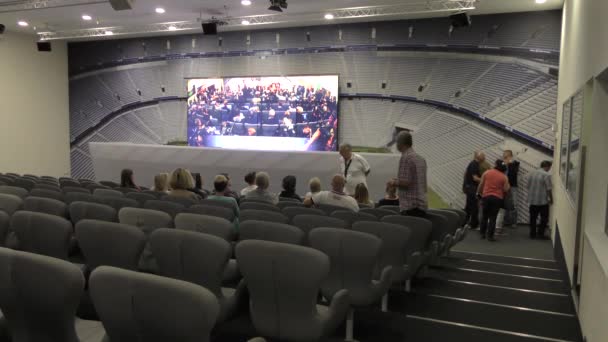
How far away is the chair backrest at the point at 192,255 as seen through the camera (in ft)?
8.50

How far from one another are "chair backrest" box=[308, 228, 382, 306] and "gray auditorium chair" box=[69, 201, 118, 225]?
1819mm

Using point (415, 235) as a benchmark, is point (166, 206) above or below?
above

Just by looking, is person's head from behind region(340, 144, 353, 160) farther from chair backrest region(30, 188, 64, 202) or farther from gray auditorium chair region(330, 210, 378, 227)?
chair backrest region(30, 188, 64, 202)

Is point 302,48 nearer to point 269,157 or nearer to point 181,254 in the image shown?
point 269,157

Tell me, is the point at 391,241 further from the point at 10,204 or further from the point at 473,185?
the point at 473,185

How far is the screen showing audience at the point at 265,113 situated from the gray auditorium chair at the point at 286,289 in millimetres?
9027

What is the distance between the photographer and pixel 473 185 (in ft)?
29.4

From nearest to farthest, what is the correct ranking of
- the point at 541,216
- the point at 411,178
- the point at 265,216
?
1. the point at 265,216
2. the point at 411,178
3. the point at 541,216

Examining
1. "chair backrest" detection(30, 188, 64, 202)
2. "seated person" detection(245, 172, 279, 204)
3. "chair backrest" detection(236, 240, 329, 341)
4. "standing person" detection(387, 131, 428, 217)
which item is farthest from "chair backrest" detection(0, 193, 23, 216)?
"standing person" detection(387, 131, 428, 217)

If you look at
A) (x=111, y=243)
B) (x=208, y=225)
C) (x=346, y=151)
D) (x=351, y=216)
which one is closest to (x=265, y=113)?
(x=346, y=151)

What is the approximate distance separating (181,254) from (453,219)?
368 centimetres

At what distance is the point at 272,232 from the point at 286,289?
0.75 m

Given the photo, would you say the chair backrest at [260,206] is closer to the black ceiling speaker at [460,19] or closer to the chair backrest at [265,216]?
the chair backrest at [265,216]

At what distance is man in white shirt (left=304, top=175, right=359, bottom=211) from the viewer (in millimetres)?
5438
